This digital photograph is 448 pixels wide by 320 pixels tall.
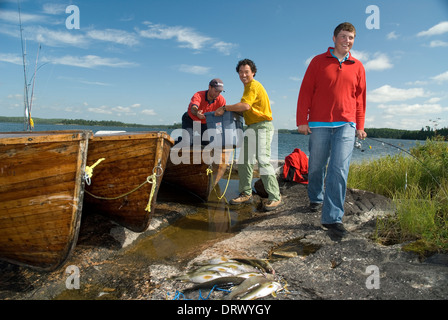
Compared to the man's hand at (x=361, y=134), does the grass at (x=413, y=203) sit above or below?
below

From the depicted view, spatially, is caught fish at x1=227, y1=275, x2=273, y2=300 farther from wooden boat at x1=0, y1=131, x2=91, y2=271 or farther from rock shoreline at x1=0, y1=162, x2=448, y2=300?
wooden boat at x1=0, y1=131, x2=91, y2=271

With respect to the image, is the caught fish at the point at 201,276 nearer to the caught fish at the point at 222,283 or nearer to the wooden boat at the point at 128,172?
the caught fish at the point at 222,283

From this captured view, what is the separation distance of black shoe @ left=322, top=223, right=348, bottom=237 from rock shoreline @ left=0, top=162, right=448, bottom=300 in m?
0.08

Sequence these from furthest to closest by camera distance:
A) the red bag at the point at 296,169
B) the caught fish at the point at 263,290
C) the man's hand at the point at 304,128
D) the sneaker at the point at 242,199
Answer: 1. the red bag at the point at 296,169
2. the sneaker at the point at 242,199
3. the man's hand at the point at 304,128
4. the caught fish at the point at 263,290

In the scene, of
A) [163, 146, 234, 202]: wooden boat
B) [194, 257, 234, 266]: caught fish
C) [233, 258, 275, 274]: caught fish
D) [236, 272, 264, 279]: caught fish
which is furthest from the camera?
[163, 146, 234, 202]: wooden boat

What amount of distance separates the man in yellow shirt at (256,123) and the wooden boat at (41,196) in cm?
257

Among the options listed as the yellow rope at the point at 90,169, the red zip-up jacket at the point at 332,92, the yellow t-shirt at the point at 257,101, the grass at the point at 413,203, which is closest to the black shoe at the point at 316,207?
the grass at the point at 413,203

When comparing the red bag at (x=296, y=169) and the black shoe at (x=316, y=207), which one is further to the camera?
the red bag at (x=296, y=169)

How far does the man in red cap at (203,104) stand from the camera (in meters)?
5.92

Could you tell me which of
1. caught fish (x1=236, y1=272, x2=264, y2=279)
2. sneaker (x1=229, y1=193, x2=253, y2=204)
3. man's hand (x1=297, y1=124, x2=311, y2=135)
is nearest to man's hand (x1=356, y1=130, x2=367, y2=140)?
man's hand (x1=297, y1=124, x2=311, y2=135)

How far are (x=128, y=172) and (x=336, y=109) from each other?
8.74 feet

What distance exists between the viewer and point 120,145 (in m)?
3.48

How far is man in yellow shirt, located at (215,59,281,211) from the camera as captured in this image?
4.64 metres
